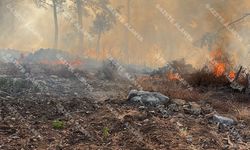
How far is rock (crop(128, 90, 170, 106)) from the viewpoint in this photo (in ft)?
34.8

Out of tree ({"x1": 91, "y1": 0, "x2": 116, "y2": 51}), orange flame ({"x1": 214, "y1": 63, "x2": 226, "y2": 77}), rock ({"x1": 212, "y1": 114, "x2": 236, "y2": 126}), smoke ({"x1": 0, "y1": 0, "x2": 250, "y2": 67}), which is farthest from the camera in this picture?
smoke ({"x1": 0, "y1": 0, "x2": 250, "y2": 67})

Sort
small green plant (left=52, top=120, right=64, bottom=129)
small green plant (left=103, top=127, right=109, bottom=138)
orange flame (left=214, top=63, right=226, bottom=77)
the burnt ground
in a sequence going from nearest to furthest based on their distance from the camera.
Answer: the burnt ground, small green plant (left=103, top=127, right=109, bottom=138), small green plant (left=52, top=120, right=64, bottom=129), orange flame (left=214, top=63, right=226, bottom=77)

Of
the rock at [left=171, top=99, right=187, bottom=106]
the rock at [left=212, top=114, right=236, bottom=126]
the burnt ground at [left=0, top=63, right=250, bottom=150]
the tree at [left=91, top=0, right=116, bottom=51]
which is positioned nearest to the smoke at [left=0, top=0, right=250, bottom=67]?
the tree at [left=91, top=0, right=116, bottom=51]

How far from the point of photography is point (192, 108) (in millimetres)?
10516

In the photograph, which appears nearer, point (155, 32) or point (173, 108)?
point (173, 108)

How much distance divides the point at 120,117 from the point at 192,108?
89.0 inches

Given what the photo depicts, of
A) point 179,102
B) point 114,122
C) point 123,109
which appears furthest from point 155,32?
point 114,122

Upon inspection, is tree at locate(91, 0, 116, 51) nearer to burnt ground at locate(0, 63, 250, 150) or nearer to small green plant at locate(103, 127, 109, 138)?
burnt ground at locate(0, 63, 250, 150)

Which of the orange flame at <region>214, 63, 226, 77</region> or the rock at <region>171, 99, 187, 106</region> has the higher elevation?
the orange flame at <region>214, 63, 226, 77</region>

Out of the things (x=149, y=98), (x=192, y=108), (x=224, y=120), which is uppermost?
(x=149, y=98)

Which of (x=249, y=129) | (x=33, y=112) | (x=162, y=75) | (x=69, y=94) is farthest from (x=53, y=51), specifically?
(x=249, y=129)

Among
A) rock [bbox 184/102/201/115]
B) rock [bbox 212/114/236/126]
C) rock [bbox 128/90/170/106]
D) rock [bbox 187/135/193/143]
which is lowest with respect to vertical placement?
rock [bbox 187/135/193/143]

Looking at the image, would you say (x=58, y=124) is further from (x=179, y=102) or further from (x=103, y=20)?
(x=103, y=20)

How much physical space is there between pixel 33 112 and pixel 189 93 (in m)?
5.12
